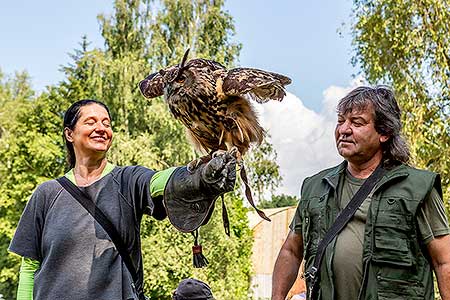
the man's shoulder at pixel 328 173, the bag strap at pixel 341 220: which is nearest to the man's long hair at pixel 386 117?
the bag strap at pixel 341 220

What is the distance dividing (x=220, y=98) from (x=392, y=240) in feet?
3.15

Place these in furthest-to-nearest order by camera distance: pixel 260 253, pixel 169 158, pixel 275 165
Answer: pixel 260 253, pixel 275 165, pixel 169 158

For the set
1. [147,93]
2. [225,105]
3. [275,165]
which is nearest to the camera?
[225,105]

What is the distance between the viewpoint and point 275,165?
24.4 meters

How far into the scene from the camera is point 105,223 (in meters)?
2.80

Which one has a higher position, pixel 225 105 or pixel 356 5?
pixel 356 5

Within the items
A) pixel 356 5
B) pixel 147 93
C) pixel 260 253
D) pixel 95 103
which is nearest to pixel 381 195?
pixel 147 93

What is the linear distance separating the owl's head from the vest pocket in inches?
37.1

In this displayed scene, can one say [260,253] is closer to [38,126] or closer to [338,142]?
[38,126]

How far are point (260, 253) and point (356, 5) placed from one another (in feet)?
53.8

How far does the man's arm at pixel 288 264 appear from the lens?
11.1 feet

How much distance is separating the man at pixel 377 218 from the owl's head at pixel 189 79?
2.46 feet

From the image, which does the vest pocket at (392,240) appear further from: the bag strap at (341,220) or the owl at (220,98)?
the owl at (220,98)

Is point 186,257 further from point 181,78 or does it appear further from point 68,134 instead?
point 181,78
